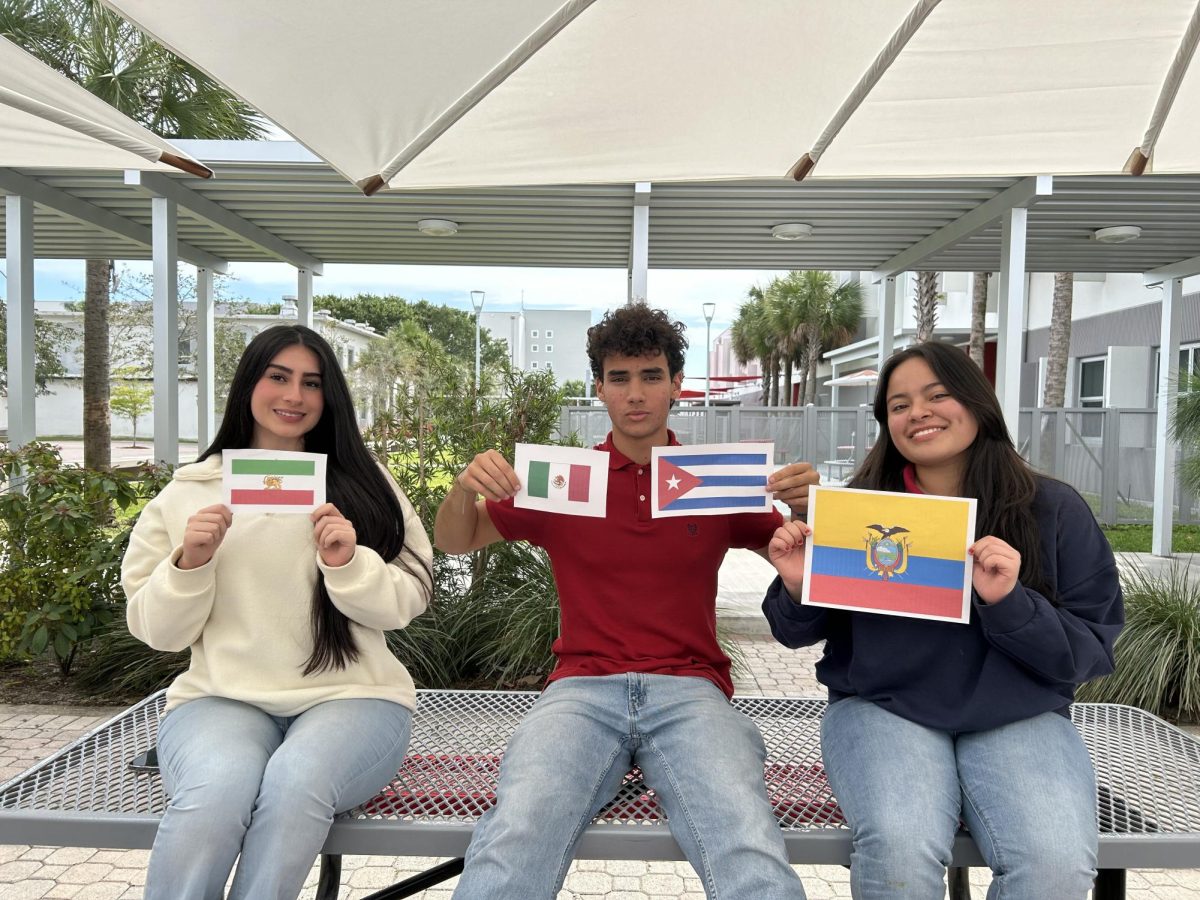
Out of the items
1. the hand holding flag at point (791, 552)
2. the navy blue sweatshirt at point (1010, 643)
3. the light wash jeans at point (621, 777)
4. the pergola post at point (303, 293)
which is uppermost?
the pergola post at point (303, 293)

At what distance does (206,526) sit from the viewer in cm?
201

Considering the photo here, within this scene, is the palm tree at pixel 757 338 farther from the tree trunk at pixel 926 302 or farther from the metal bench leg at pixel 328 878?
the metal bench leg at pixel 328 878

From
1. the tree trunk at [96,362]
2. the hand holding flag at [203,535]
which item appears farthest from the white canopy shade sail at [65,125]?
the tree trunk at [96,362]

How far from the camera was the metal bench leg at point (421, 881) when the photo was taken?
2342mm

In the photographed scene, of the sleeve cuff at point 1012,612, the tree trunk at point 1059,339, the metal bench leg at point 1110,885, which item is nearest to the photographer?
the sleeve cuff at point 1012,612

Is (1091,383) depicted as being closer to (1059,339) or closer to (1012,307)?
(1059,339)

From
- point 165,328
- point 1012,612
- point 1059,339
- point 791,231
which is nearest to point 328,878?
point 1012,612

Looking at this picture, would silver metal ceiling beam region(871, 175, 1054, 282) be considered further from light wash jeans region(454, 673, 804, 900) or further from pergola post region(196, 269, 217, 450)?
pergola post region(196, 269, 217, 450)

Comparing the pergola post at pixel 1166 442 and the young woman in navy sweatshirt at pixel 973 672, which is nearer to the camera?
the young woman in navy sweatshirt at pixel 973 672

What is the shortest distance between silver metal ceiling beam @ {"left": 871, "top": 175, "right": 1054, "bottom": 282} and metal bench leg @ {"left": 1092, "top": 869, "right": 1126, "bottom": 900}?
4.02 metres

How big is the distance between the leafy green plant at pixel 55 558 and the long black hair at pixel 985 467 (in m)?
4.33

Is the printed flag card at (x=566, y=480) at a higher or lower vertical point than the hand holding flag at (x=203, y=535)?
higher

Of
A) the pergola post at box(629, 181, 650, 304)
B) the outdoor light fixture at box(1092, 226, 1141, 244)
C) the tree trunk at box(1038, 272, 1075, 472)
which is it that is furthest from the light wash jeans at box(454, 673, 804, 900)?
the tree trunk at box(1038, 272, 1075, 472)

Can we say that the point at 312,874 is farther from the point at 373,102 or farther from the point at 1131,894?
the point at 1131,894
